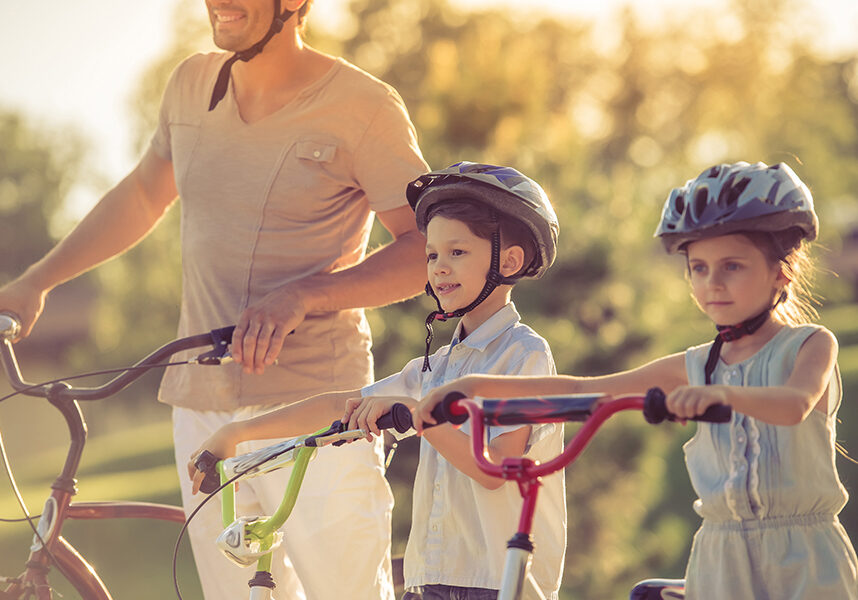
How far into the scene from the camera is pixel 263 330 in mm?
3986

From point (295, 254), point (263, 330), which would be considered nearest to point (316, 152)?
point (295, 254)

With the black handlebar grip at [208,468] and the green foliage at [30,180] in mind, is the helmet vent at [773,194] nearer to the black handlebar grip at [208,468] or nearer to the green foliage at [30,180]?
the black handlebar grip at [208,468]

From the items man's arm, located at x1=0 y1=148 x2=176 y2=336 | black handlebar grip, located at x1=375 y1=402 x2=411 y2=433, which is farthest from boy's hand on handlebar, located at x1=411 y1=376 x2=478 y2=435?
man's arm, located at x1=0 y1=148 x2=176 y2=336

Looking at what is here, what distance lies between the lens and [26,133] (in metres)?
46.8

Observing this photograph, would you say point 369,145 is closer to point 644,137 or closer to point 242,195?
point 242,195

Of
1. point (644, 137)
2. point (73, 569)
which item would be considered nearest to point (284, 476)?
point (73, 569)

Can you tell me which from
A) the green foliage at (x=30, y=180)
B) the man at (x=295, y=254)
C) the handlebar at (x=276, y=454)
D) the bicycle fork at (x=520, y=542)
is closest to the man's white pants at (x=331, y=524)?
the man at (x=295, y=254)

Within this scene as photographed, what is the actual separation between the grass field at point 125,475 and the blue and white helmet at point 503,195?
1.89 m

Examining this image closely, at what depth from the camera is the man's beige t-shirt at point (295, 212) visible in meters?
4.35

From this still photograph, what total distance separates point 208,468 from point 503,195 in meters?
1.12

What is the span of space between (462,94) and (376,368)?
2520 millimetres

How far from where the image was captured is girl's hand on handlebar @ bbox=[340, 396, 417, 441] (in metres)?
3.08

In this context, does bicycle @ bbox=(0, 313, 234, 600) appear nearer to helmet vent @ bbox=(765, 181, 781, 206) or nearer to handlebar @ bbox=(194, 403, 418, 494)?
handlebar @ bbox=(194, 403, 418, 494)

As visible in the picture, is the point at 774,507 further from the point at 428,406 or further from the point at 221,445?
the point at 221,445
